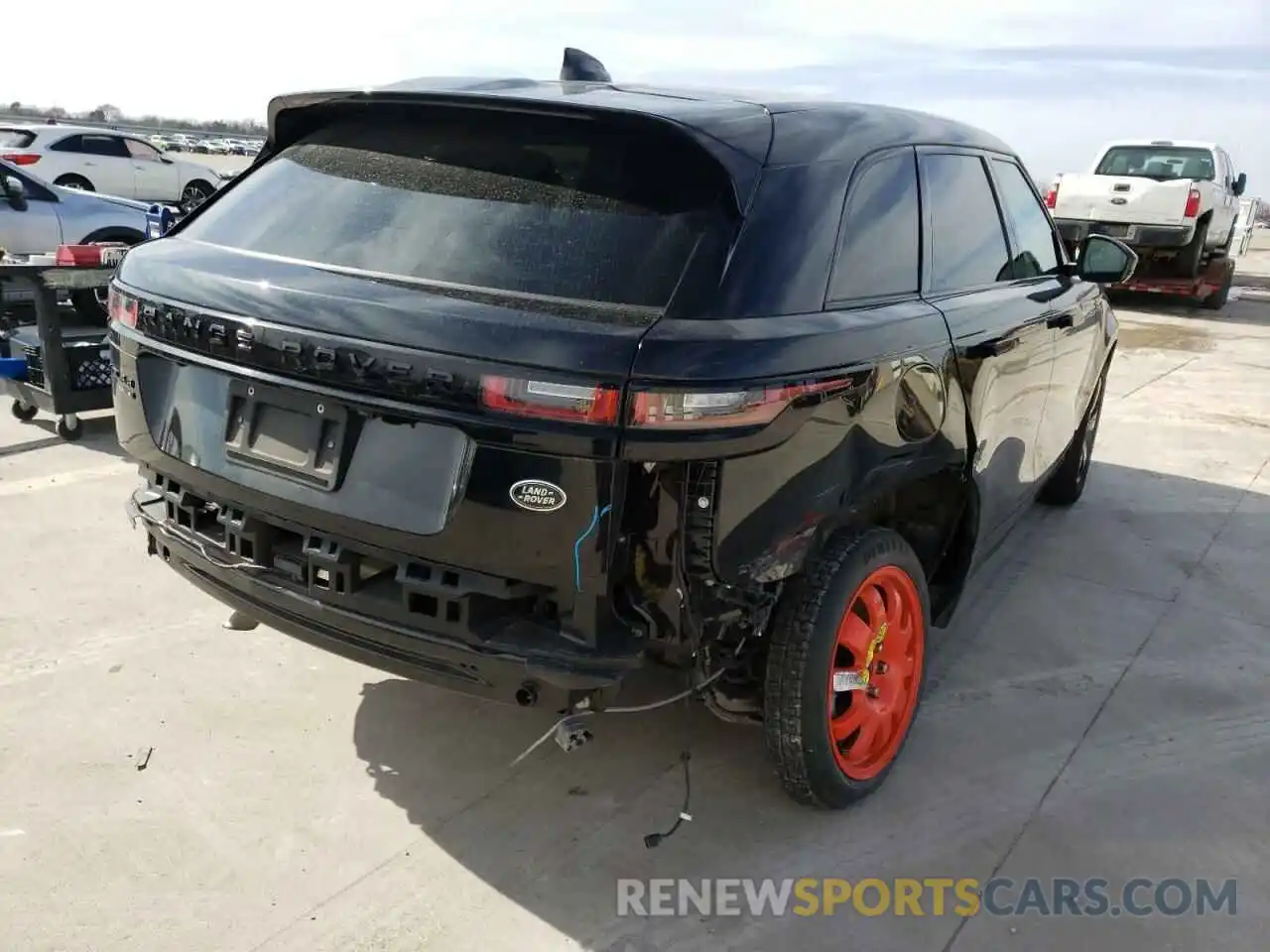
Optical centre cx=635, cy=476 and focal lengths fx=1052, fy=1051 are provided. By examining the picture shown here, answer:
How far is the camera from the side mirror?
14.7 ft

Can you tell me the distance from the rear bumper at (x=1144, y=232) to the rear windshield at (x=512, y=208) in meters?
12.2

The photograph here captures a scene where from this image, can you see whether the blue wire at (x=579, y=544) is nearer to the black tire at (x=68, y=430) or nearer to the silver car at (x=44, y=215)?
the black tire at (x=68, y=430)

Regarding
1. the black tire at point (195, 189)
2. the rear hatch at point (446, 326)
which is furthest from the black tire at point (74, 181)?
the rear hatch at point (446, 326)

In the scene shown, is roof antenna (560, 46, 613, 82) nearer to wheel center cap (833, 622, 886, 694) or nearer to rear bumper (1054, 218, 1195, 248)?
wheel center cap (833, 622, 886, 694)

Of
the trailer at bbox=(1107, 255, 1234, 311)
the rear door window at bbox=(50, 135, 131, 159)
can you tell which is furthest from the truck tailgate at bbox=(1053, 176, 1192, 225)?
the rear door window at bbox=(50, 135, 131, 159)

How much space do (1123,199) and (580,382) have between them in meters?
13.5

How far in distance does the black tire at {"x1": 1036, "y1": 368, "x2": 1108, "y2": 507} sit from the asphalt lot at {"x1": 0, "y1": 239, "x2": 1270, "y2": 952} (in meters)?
1.00

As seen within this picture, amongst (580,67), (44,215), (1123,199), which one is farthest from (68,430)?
(1123,199)

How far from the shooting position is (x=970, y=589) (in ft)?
14.3

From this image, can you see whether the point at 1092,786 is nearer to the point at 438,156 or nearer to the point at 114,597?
the point at 438,156

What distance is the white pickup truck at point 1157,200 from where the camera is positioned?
1317 cm

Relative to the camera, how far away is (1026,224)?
13.3 ft

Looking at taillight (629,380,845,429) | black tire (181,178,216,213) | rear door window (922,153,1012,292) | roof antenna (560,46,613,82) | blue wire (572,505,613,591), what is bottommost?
black tire (181,178,216,213)

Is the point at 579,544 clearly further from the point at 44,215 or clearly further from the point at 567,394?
the point at 44,215
